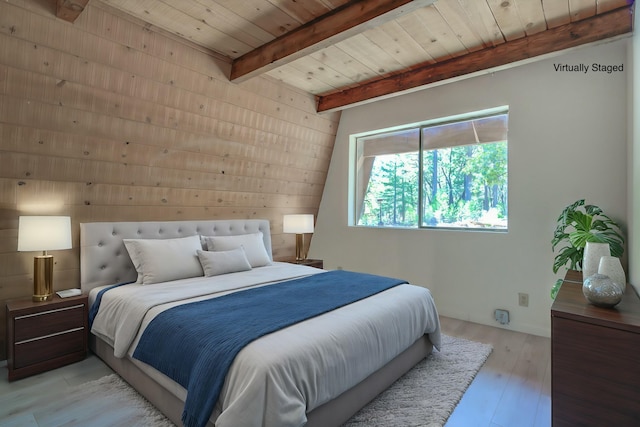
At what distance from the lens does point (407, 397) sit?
206cm

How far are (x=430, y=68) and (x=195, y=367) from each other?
3233 mm

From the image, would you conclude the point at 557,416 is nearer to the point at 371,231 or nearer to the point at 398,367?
the point at 398,367

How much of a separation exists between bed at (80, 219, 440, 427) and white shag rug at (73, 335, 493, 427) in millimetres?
52

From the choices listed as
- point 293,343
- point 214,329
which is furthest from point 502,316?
point 214,329

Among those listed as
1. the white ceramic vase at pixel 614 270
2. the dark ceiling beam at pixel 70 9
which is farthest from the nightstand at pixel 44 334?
the white ceramic vase at pixel 614 270

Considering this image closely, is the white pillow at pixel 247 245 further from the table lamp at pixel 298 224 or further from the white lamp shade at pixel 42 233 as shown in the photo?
the white lamp shade at pixel 42 233

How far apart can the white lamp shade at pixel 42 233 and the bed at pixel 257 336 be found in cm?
33

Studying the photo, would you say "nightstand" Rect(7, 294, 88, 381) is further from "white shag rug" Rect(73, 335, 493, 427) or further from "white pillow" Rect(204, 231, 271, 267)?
"white pillow" Rect(204, 231, 271, 267)

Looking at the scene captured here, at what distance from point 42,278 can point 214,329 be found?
5.45ft

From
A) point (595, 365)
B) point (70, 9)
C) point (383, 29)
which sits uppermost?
point (383, 29)

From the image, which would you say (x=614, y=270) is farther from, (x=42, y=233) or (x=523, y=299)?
(x=42, y=233)

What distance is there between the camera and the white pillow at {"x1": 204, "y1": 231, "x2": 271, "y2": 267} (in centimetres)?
335

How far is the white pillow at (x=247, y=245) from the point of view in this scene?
3346mm

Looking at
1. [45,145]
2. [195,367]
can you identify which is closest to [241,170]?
[45,145]
